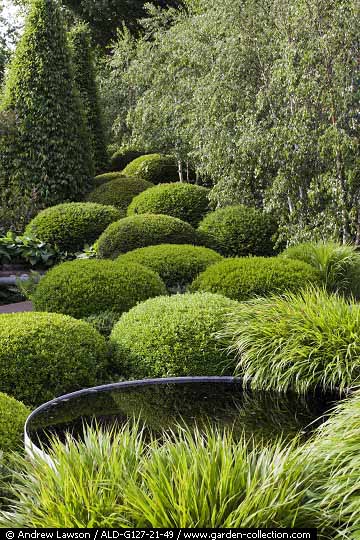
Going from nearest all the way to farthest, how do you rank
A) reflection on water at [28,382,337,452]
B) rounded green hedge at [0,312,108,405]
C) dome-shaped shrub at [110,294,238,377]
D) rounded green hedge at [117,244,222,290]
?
1. reflection on water at [28,382,337,452]
2. rounded green hedge at [0,312,108,405]
3. dome-shaped shrub at [110,294,238,377]
4. rounded green hedge at [117,244,222,290]

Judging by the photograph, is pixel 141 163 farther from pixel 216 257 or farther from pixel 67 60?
pixel 216 257

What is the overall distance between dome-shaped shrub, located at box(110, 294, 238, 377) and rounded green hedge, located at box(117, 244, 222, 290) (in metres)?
2.00

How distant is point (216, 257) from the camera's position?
7855 millimetres

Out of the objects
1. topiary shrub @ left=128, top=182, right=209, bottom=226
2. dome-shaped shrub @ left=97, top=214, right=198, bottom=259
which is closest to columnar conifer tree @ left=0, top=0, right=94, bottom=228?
topiary shrub @ left=128, top=182, right=209, bottom=226

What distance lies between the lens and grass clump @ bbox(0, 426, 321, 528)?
2.24m

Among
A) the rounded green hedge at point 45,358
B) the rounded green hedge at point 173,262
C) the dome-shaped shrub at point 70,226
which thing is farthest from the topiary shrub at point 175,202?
the rounded green hedge at point 45,358

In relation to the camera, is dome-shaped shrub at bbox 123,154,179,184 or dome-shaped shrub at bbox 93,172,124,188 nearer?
dome-shaped shrub at bbox 93,172,124,188

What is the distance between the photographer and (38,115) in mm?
11562

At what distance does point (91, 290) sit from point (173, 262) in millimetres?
1602

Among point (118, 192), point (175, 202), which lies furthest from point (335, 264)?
point (118, 192)

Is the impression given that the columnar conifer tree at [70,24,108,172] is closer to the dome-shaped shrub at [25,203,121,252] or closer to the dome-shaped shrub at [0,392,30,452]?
the dome-shaped shrub at [25,203,121,252]

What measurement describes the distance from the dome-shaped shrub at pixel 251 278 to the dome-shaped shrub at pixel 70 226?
3.76 m

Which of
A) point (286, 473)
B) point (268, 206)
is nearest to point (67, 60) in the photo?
point (268, 206)

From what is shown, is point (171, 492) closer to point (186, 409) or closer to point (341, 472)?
point (341, 472)
